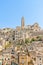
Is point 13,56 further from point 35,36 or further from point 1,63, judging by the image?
point 35,36

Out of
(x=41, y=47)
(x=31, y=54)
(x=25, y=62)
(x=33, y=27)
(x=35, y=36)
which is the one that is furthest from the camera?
(x=33, y=27)

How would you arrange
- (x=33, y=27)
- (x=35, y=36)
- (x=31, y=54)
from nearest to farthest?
1. (x=31, y=54)
2. (x=35, y=36)
3. (x=33, y=27)

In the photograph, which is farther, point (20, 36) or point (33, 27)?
point (33, 27)

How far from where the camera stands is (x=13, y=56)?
29516 millimetres

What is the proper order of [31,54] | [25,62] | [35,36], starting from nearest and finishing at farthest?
[25,62], [31,54], [35,36]

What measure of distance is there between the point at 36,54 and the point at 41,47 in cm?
509

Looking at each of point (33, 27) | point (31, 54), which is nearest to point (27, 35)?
point (33, 27)

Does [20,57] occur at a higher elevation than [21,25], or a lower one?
lower

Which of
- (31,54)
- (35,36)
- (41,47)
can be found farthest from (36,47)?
(35,36)

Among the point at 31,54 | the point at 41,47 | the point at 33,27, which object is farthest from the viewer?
the point at 33,27

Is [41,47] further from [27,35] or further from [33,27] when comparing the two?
[33,27]

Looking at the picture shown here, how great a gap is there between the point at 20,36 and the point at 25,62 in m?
19.4

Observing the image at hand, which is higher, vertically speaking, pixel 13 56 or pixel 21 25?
pixel 21 25

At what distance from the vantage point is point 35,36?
4653 centimetres
